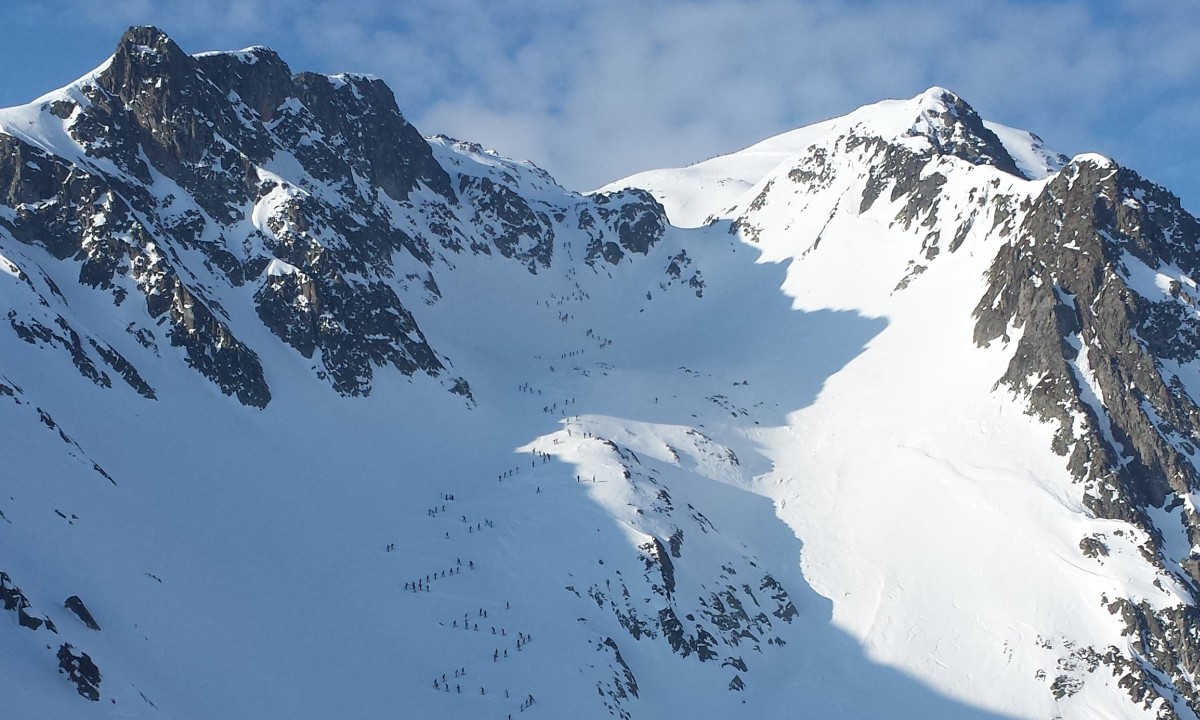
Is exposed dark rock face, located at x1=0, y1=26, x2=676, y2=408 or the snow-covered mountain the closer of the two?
the snow-covered mountain

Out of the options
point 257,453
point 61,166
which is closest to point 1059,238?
point 257,453

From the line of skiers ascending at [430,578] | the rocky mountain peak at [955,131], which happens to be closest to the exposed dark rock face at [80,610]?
the line of skiers ascending at [430,578]

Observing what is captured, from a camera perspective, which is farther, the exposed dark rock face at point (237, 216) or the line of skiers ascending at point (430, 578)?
the exposed dark rock face at point (237, 216)

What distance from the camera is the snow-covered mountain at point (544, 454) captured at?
65.6m

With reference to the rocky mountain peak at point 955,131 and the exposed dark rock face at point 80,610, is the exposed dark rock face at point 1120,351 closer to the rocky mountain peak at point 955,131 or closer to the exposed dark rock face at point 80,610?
the rocky mountain peak at point 955,131

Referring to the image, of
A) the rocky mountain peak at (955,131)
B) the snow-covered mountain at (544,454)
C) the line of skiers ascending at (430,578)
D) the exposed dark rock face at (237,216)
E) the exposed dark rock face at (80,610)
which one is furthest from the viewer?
the rocky mountain peak at (955,131)

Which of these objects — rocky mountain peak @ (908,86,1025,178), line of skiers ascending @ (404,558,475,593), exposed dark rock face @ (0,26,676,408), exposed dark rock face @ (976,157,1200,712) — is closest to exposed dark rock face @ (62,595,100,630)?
line of skiers ascending @ (404,558,475,593)

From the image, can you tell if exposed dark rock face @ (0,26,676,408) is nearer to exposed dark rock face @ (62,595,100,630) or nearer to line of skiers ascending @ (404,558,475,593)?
line of skiers ascending @ (404,558,475,593)

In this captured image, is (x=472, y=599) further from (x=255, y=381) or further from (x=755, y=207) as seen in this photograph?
(x=755, y=207)

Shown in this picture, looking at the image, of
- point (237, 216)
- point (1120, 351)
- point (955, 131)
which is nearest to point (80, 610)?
point (237, 216)

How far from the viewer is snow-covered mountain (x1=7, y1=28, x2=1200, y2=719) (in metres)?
65.6

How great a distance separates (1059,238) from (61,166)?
102608 mm

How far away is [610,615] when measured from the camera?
7712 centimetres

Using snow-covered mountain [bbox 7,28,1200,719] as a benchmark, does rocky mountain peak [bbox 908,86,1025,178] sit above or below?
above
